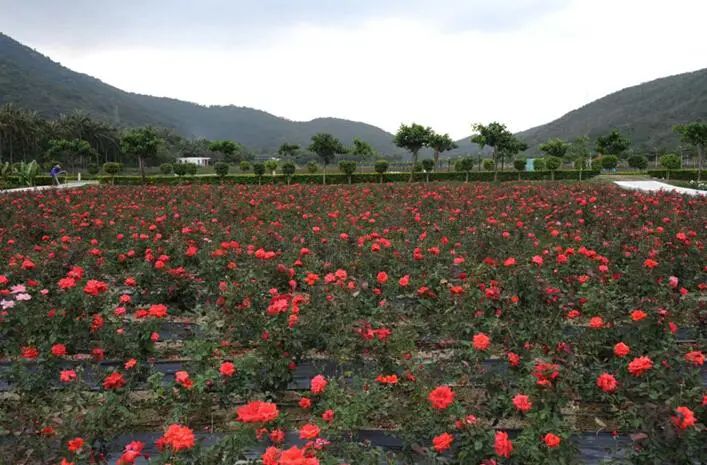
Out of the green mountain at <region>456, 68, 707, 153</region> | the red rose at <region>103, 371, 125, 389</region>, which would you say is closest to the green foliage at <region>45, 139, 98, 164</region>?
the red rose at <region>103, 371, 125, 389</region>

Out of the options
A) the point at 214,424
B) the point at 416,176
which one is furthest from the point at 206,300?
the point at 416,176

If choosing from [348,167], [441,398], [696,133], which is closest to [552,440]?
[441,398]

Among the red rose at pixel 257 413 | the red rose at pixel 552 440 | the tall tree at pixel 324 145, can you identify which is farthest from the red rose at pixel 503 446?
the tall tree at pixel 324 145

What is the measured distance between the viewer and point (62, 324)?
3.06 meters

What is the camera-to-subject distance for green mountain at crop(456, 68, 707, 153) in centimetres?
7469

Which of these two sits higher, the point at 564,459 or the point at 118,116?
the point at 118,116

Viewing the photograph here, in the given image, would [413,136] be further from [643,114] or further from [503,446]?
[643,114]

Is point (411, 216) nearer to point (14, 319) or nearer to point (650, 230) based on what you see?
point (650, 230)

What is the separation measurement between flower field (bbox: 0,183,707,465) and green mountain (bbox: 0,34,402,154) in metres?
89.2

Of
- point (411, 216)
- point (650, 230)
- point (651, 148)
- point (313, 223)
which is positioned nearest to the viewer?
point (650, 230)

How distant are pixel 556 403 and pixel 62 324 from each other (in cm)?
274

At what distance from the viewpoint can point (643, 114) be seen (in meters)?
85.1

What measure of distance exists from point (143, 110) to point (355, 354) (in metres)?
126

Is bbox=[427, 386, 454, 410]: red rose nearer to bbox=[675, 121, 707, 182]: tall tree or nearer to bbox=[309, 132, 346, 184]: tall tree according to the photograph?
bbox=[309, 132, 346, 184]: tall tree
